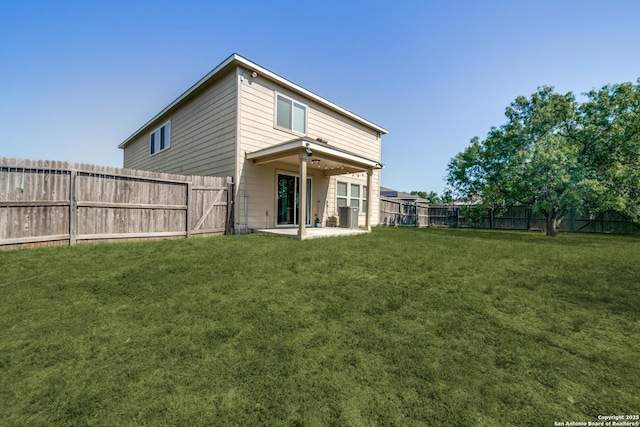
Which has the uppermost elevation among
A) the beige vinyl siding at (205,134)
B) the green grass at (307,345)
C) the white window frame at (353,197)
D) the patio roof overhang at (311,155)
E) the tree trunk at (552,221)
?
the beige vinyl siding at (205,134)

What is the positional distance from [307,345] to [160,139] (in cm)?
1422

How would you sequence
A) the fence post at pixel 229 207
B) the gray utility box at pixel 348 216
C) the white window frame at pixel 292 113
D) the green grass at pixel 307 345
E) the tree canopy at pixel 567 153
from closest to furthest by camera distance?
the green grass at pixel 307 345
the fence post at pixel 229 207
the white window frame at pixel 292 113
the gray utility box at pixel 348 216
the tree canopy at pixel 567 153

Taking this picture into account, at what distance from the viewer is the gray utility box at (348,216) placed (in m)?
10.9

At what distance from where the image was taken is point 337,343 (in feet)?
7.92

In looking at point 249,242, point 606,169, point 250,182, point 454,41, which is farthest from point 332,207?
point 606,169

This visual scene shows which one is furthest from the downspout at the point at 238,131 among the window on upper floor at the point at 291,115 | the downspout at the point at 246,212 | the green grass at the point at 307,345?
the green grass at the point at 307,345

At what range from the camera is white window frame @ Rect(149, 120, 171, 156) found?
12.3 meters

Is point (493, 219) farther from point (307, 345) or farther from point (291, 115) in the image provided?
point (307, 345)

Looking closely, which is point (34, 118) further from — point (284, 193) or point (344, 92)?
point (344, 92)

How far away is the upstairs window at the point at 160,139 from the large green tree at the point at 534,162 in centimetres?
1644

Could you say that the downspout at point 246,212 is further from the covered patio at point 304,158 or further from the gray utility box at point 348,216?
the gray utility box at point 348,216

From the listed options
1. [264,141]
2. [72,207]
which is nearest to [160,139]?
[264,141]

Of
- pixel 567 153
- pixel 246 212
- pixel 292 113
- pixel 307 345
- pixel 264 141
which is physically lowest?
pixel 307 345

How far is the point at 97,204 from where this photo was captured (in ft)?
Result: 19.7
